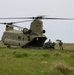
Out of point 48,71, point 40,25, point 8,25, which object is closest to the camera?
point 48,71

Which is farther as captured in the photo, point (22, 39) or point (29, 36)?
point (22, 39)

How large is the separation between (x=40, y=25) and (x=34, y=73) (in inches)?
1157

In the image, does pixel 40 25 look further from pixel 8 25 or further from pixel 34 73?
pixel 34 73

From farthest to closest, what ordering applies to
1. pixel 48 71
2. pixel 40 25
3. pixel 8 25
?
pixel 8 25 < pixel 40 25 < pixel 48 71

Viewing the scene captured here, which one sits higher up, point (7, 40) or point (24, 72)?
point (24, 72)

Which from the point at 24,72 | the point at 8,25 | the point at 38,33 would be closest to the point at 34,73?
the point at 24,72

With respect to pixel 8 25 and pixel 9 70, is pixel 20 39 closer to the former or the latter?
pixel 8 25

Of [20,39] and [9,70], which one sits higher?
[9,70]

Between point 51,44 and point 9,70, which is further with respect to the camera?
point 51,44

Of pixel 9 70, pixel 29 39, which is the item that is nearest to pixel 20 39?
pixel 29 39

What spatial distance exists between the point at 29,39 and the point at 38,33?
138cm

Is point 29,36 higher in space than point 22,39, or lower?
higher

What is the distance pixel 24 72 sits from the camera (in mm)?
16906

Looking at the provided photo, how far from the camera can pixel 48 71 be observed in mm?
16844
